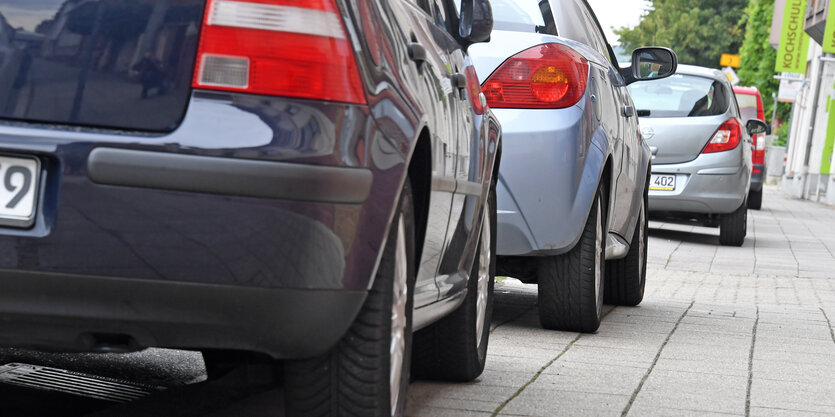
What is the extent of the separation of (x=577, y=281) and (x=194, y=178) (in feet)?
12.8

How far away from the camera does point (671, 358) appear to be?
19.9 ft

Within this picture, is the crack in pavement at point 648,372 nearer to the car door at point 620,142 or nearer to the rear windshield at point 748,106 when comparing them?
the car door at point 620,142

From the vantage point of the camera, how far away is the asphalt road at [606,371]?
4594mm

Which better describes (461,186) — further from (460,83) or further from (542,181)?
(542,181)

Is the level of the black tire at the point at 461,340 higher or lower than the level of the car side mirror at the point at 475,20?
lower

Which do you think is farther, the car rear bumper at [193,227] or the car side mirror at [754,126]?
the car side mirror at [754,126]

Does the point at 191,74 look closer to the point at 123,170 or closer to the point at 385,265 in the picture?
the point at 123,170

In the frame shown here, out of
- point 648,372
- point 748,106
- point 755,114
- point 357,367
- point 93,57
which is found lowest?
point 755,114

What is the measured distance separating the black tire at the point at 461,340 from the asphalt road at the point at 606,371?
0.19 feet

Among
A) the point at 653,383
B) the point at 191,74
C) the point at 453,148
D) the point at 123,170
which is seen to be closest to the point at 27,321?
the point at 123,170

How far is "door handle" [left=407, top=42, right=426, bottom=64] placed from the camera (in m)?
3.60

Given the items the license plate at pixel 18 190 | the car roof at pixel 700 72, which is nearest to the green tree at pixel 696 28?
the car roof at pixel 700 72

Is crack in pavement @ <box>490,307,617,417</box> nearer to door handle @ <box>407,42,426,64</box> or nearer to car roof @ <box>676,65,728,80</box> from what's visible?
door handle @ <box>407,42,426,64</box>

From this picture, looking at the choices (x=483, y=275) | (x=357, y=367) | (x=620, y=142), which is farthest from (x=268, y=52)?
(x=620, y=142)
